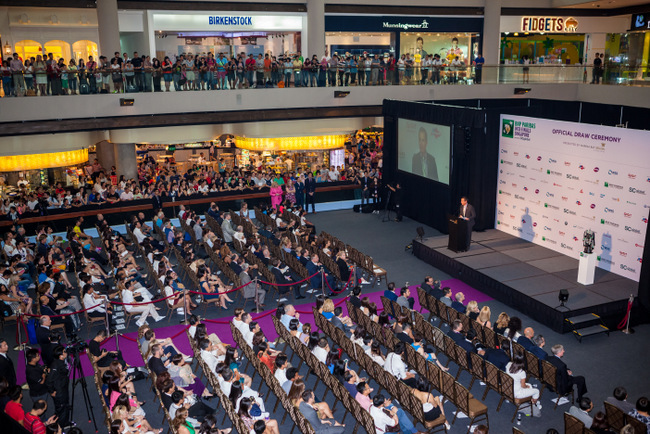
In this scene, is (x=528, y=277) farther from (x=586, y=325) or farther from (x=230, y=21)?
(x=230, y=21)

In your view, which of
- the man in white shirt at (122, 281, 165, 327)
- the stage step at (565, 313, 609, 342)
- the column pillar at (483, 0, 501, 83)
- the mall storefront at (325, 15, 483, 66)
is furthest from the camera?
the column pillar at (483, 0, 501, 83)

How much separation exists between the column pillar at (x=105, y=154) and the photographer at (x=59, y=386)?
17590mm

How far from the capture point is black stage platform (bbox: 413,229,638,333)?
1226cm

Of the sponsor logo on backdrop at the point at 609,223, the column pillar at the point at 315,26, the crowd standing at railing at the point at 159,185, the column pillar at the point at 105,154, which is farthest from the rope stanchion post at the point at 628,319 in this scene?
the column pillar at the point at 105,154

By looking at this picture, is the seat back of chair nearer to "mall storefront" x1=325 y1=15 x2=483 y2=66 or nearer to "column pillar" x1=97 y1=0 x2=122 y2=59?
"column pillar" x1=97 y1=0 x2=122 y2=59

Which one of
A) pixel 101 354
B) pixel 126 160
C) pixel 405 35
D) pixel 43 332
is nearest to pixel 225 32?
pixel 126 160

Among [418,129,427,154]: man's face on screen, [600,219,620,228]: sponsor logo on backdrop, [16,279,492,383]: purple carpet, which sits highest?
[418,129,427,154]: man's face on screen

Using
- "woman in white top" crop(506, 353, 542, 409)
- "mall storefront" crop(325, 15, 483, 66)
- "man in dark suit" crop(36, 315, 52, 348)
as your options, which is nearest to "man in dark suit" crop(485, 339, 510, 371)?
"woman in white top" crop(506, 353, 542, 409)

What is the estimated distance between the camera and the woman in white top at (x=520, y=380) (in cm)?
900

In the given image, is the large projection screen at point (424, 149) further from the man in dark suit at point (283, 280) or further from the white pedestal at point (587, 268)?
the man in dark suit at point (283, 280)

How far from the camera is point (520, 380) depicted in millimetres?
9062

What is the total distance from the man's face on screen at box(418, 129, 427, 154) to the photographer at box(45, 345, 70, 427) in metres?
13.2

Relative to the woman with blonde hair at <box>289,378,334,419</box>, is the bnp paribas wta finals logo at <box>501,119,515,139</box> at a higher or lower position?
higher

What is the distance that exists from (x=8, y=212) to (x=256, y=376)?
1157 cm
